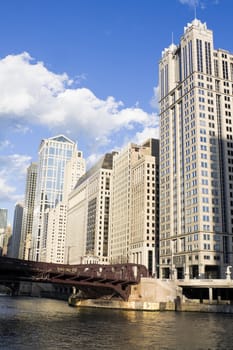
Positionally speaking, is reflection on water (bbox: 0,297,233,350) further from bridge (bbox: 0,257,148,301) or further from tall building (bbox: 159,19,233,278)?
tall building (bbox: 159,19,233,278)

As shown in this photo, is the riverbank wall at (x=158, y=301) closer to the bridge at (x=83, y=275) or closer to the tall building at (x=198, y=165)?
the bridge at (x=83, y=275)

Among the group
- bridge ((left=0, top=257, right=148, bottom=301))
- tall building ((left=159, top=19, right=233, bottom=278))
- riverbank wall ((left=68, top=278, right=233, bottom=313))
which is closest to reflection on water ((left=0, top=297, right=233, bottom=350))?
bridge ((left=0, top=257, right=148, bottom=301))

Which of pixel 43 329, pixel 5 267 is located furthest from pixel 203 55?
pixel 43 329

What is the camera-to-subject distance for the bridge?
332ft

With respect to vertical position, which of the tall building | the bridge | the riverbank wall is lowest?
the riverbank wall

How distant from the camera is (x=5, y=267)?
95875mm

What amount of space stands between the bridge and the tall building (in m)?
38.7

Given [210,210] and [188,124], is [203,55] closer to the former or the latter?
[188,124]

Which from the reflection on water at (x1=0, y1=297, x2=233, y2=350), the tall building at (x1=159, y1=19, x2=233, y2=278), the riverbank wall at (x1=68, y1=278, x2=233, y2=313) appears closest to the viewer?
the reflection on water at (x1=0, y1=297, x2=233, y2=350)

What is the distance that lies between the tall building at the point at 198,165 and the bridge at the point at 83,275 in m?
38.7

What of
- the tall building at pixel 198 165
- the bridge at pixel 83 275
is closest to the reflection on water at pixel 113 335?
the bridge at pixel 83 275

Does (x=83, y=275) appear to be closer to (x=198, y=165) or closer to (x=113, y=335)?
(x=113, y=335)

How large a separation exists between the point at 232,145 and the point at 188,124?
69.9ft

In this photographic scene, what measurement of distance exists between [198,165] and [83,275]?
251 feet
